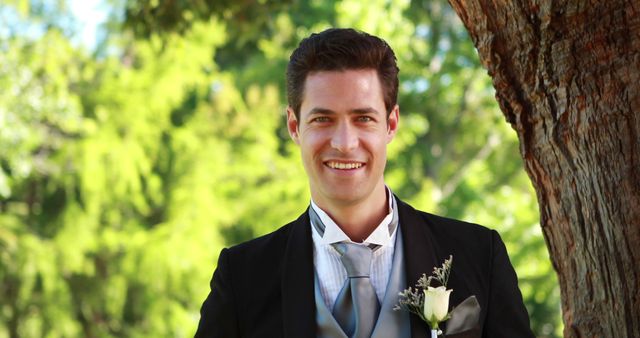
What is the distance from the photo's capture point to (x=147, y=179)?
1636cm

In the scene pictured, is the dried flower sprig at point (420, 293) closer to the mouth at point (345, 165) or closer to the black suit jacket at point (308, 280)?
the black suit jacket at point (308, 280)

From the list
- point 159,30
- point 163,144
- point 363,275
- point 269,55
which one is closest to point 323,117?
point 363,275

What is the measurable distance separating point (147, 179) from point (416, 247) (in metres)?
13.5

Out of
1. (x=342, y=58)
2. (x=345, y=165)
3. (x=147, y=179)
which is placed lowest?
(x=345, y=165)

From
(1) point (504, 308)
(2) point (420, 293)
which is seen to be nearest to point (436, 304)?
(2) point (420, 293)

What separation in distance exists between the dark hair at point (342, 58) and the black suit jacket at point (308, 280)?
0.37 m

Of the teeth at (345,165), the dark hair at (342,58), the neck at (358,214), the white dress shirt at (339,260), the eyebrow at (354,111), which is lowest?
the white dress shirt at (339,260)

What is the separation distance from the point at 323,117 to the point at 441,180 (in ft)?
58.0

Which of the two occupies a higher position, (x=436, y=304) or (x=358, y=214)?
(x=358, y=214)

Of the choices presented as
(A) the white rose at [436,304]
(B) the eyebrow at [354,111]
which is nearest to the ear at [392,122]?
(B) the eyebrow at [354,111]

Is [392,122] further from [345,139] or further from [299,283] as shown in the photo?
[299,283]

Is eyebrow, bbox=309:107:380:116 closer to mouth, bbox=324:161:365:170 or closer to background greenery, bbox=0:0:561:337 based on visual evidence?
mouth, bbox=324:161:365:170

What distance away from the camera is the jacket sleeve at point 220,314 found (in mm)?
3092

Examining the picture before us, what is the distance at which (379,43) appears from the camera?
3113 mm
